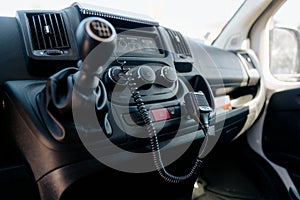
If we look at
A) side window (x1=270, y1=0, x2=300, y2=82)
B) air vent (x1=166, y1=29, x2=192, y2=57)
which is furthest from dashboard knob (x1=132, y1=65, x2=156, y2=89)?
side window (x1=270, y1=0, x2=300, y2=82)

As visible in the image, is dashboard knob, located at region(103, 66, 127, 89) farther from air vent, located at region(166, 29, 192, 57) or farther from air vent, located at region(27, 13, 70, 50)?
air vent, located at region(166, 29, 192, 57)

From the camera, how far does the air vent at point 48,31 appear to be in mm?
657

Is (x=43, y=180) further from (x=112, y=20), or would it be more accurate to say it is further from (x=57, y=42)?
(x=112, y=20)

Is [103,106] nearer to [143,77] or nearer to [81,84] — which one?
[81,84]

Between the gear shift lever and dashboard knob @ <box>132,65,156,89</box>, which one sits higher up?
the gear shift lever

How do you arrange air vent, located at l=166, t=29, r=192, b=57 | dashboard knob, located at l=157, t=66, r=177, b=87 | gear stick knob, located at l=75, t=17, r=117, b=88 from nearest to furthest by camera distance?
gear stick knob, located at l=75, t=17, r=117, b=88 → dashboard knob, located at l=157, t=66, r=177, b=87 → air vent, located at l=166, t=29, r=192, b=57

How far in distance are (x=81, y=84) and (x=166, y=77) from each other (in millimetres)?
379

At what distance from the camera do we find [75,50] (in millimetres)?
685

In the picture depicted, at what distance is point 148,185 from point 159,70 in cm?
34

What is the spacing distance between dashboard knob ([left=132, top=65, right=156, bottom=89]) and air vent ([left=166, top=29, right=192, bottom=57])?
302 millimetres

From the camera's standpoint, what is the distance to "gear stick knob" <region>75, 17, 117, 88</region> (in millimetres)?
366

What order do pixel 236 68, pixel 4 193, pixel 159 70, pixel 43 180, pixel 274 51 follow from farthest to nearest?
pixel 274 51, pixel 236 68, pixel 159 70, pixel 4 193, pixel 43 180

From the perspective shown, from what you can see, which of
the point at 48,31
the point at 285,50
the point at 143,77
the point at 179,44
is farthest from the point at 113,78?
the point at 285,50

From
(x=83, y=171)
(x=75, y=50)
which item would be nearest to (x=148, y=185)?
(x=83, y=171)
